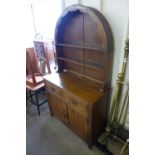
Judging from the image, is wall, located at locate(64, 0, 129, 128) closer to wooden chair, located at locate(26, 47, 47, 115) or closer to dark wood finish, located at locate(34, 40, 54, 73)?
dark wood finish, located at locate(34, 40, 54, 73)

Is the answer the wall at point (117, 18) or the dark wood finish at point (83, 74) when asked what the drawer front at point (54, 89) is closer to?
the dark wood finish at point (83, 74)

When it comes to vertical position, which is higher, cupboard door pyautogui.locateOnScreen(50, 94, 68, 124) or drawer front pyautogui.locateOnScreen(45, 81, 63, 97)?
drawer front pyautogui.locateOnScreen(45, 81, 63, 97)

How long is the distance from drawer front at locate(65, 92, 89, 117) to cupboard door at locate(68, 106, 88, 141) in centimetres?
9

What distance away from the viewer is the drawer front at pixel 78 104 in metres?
1.44

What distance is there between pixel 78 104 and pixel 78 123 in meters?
0.35

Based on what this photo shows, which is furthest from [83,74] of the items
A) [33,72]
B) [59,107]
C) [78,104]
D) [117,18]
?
[33,72]

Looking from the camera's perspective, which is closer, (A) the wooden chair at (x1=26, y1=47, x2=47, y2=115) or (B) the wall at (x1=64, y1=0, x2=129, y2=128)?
(B) the wall at (x1=64, y1=0, x2=129, y2=128)

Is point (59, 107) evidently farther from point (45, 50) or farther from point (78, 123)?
point (45, 50)

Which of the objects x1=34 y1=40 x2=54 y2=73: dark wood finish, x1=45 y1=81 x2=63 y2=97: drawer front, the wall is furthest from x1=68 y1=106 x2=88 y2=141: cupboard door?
x1=34 y1=40 x2=54 y2=73: dark wood finish

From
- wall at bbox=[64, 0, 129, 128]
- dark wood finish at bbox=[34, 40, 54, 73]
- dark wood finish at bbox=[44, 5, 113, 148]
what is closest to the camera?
wall at bbox=[64, 0, 129, 128]

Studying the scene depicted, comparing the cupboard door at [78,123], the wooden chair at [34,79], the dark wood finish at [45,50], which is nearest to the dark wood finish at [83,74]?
the cupboard door at [78,123]

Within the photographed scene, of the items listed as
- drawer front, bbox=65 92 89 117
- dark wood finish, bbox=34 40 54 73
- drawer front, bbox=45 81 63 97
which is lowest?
drawer front, bbox=65 92 89 117

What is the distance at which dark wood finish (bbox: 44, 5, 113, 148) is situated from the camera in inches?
54.9
